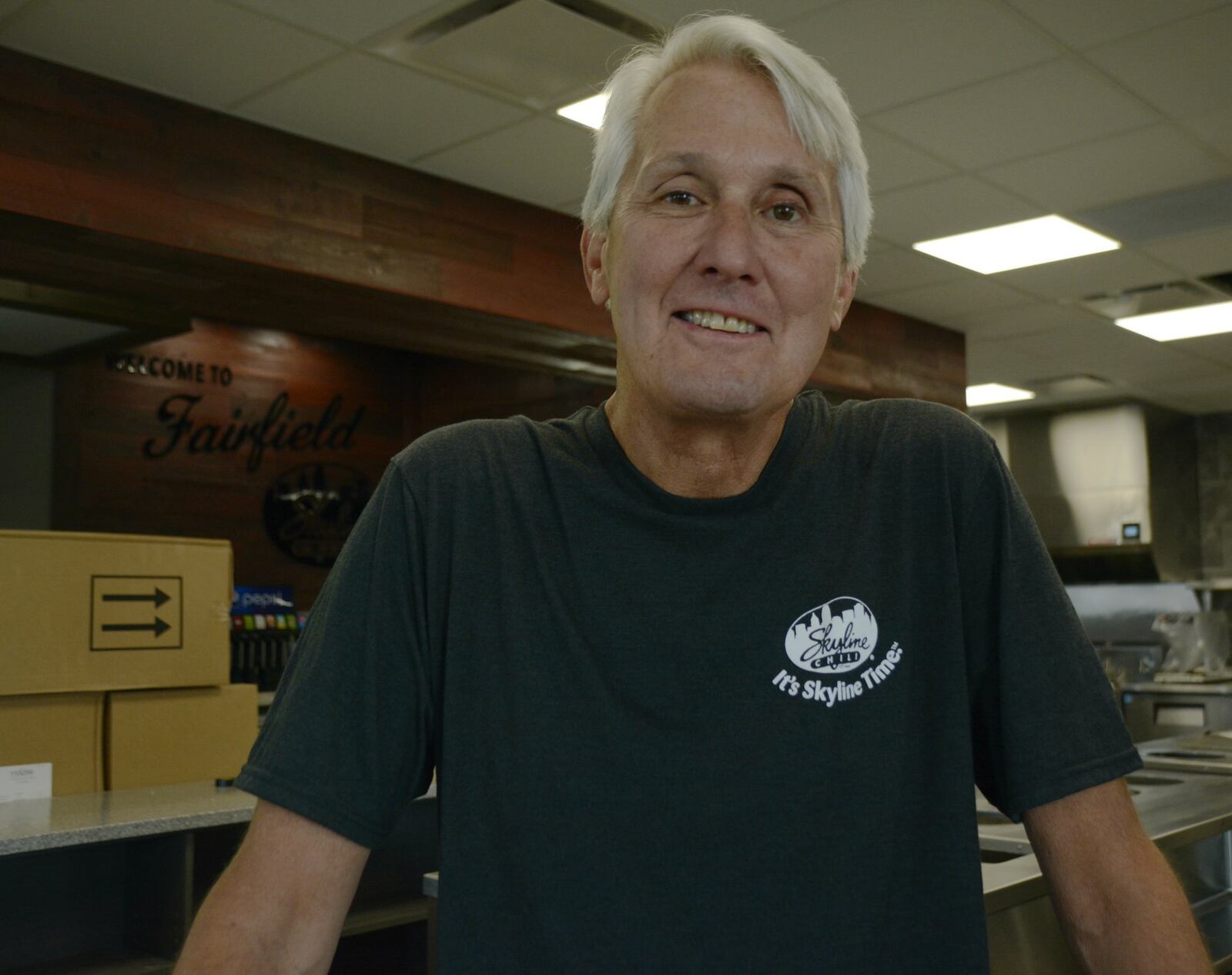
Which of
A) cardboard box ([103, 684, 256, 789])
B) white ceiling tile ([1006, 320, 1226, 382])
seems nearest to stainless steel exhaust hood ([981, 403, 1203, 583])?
white ceiling tile ([1006, 320, 1226, 382])

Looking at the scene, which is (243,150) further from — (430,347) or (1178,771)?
(1178,771)

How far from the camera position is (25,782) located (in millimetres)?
2660

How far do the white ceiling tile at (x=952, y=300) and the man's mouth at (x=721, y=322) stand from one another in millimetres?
4819

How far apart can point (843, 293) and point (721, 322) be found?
0.61 feet

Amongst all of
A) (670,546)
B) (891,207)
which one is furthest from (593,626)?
(891,207)

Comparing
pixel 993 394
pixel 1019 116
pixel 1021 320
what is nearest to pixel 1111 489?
pixel 993 394

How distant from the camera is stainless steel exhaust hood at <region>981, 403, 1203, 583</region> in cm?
848

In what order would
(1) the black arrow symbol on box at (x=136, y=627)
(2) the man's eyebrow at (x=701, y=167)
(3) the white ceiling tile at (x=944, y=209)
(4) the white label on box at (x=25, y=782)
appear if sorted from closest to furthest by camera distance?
(2) the man's eyebrow at (x=701, y=167), (4) the white label on box at (x=25, y=782), (1) the black arrow symbol on box at (x=136, y=627), (3) the white ceiling tile at (x=944, y=209)

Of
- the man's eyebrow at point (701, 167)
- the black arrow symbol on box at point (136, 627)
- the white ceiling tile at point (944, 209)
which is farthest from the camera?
the white ceiling tile at point (944, 209)

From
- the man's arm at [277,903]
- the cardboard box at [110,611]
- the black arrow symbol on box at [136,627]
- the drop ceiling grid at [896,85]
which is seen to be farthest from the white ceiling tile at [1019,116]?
the man's arm at [277,903]

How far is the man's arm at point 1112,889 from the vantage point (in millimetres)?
875

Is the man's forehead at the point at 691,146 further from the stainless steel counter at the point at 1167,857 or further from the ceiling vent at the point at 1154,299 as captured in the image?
the ceiling vent at the point at 1154,299

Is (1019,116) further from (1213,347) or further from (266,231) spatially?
(1213,347)

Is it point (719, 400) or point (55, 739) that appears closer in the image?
point (719, 400)
